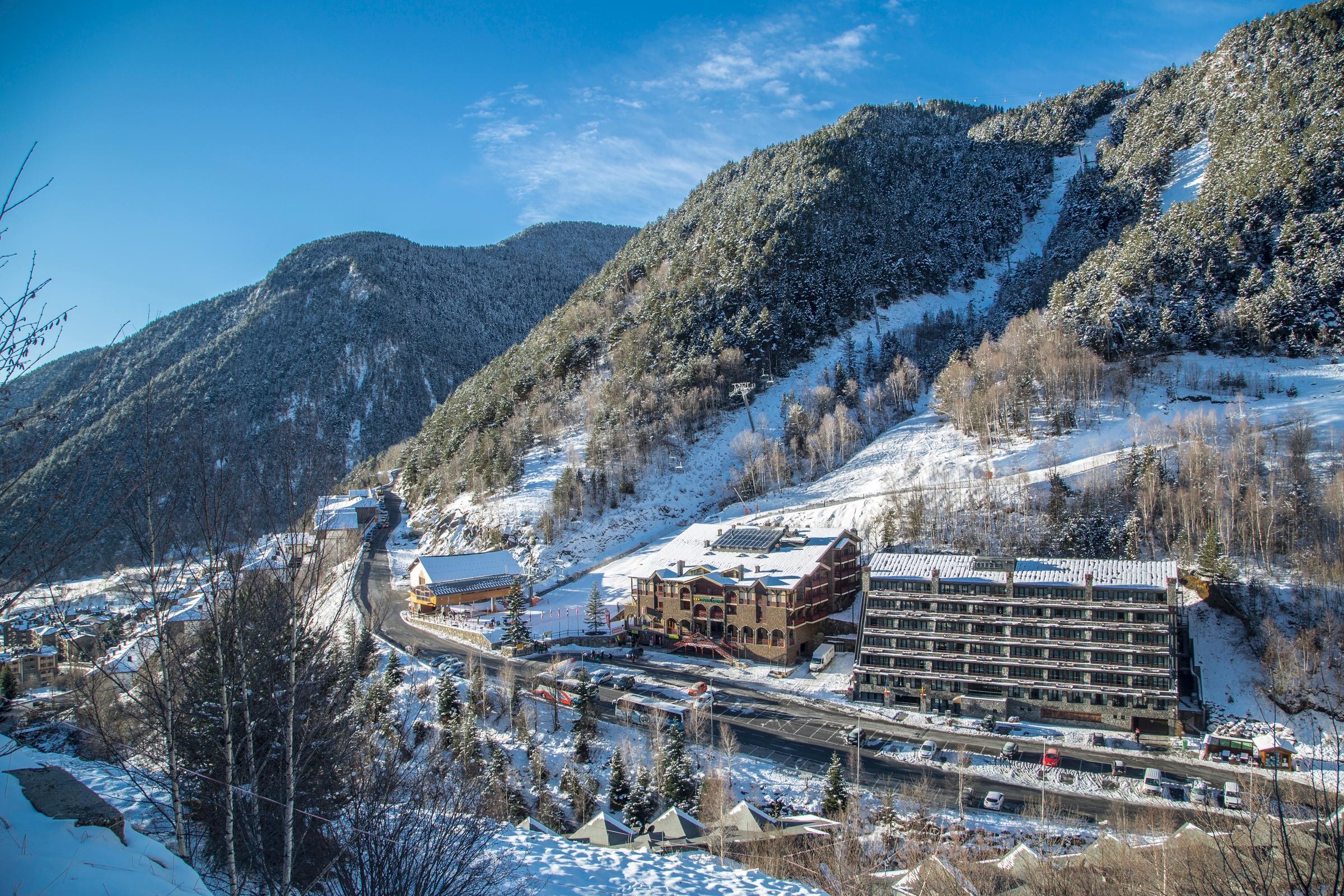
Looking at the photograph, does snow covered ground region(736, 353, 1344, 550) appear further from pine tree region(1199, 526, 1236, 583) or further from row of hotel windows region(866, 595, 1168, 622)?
row of hotel windows region(866, 595, 1168, 622)

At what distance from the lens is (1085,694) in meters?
34.6

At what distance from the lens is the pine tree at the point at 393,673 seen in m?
36.2

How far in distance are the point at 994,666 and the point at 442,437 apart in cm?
7893

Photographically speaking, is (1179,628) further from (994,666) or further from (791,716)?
(791,716)

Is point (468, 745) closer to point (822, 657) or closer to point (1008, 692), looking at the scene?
point (822, 657)

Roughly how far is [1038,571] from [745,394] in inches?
1845

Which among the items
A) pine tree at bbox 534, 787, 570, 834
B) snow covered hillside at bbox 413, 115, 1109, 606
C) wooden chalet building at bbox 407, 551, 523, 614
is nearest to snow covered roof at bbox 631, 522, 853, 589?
snow covered hillside at bbox 413, 115, 1109, 606

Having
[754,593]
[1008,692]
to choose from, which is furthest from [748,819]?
[754,593]

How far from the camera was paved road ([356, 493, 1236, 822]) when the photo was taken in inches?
1057

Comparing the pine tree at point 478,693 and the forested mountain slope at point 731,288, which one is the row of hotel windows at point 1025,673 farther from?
the forested mountain slope at point 731,288

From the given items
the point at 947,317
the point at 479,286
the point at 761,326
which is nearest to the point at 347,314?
the point at 479,286

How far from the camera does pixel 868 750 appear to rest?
31.8 m

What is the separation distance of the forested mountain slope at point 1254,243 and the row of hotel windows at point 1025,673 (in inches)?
1631

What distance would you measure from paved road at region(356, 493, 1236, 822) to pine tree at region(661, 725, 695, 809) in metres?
4.83
